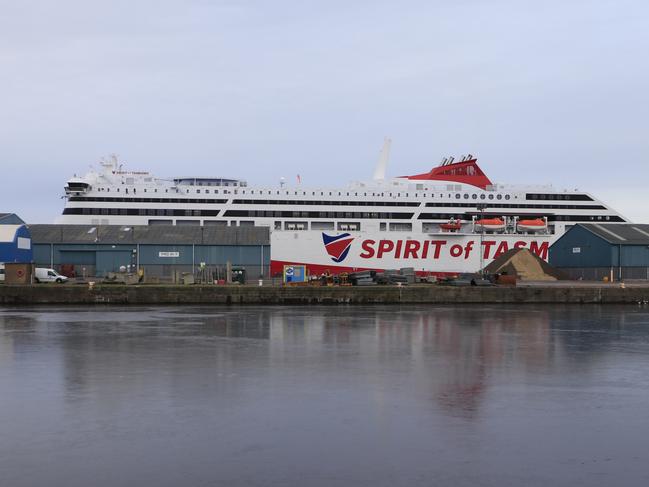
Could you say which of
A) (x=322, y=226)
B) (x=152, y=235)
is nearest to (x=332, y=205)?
(x=322, y=226)

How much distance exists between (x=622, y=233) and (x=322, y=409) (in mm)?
52221

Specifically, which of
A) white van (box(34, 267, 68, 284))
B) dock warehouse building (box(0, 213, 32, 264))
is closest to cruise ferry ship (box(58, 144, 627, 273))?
dock warehouse building (box(0, 213, 32, 264))

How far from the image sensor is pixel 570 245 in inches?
2339

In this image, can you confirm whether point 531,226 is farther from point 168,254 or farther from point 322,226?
point 168,254

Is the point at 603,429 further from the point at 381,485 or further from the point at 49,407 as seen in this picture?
the point at 49,407

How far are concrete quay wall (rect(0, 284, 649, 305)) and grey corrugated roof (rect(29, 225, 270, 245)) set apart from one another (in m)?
12.6

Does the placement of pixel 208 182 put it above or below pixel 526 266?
above

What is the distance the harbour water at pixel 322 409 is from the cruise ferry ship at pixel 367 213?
117ft

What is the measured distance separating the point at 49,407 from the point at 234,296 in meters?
30.0

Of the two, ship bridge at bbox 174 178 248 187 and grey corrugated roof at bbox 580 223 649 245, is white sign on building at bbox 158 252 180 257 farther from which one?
grey corrugated roof at bbox 580 223 649 245

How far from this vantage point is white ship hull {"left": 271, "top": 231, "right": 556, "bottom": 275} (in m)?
58.1

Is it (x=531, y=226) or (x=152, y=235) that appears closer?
(x=152, y=235)

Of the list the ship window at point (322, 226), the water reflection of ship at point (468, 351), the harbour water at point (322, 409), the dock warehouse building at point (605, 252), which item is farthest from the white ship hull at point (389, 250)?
the harbour water at point (322, 409)

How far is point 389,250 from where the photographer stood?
60.0 metres
